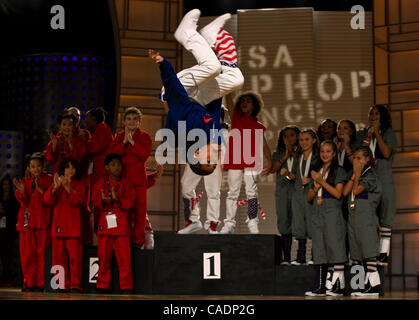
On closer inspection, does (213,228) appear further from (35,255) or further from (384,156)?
(35,255)

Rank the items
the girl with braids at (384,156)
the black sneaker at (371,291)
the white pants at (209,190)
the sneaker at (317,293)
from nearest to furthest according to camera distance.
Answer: the black sneaker at (371,291), the sneaker at (317,293), the white pants at (209,190), the girl with braids at (384,156)

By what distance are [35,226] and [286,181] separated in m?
1.93

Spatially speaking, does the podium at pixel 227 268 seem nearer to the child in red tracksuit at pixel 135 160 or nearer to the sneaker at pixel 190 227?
the sneaker at pixel 190 227

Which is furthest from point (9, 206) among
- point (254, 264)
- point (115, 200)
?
point (254, 264)

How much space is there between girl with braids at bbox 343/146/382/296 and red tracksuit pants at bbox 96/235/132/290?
1521 millimetres

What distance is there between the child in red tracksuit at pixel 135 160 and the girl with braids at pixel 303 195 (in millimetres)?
1092

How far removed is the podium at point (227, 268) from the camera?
502cm

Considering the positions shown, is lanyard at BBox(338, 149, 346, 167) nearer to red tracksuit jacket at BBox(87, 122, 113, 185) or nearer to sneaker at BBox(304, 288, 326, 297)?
sneaker at BBox(304, 288, 326, 297)

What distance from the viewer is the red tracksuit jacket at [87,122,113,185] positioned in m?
5.61

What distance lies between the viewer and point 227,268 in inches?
199

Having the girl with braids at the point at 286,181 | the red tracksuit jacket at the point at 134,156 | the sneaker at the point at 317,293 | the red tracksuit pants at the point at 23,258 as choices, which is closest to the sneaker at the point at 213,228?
the girl with braids at the point at 286,181
